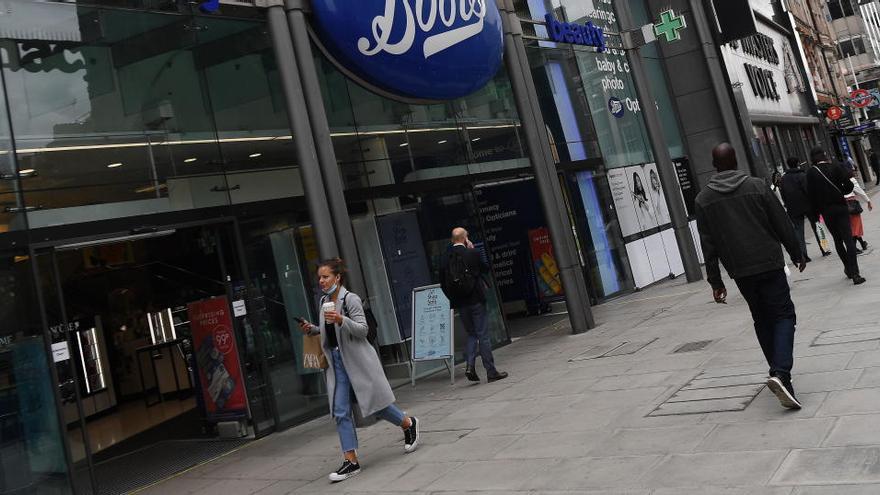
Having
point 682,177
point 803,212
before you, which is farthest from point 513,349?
point 682,177

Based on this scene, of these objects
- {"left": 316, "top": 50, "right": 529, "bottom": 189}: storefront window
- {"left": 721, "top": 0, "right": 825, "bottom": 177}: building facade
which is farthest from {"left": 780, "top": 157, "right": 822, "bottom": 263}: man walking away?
{"left": 721, "top": 0, "right": 825, "bottom": 177}: building facade

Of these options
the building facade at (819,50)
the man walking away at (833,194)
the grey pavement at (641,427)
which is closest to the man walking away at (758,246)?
the grey pavement at (641,427)

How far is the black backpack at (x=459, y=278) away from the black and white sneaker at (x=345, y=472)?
10.7ft

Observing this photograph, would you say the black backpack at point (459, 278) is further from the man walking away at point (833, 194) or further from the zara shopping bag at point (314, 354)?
the man walking away at point (833, 194)

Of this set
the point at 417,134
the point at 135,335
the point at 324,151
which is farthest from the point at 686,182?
the point at 324,151

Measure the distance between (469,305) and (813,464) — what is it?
556cm

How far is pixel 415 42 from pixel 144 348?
8953 millimetres

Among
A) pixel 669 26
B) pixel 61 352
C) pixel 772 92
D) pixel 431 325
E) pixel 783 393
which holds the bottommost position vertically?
pixel 783 393

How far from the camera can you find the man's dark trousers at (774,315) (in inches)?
217

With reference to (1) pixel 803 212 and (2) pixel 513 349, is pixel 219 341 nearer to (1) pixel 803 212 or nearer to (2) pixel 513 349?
(2) pixel 513 349

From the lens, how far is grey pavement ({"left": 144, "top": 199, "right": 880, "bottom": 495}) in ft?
15.1

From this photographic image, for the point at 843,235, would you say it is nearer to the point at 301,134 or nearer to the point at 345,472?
the point at 301,134

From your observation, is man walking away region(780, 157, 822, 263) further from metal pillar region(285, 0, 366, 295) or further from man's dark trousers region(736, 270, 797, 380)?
man's dark trousers region(736, 270, 797, 380)

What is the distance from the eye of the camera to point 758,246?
5676mm
